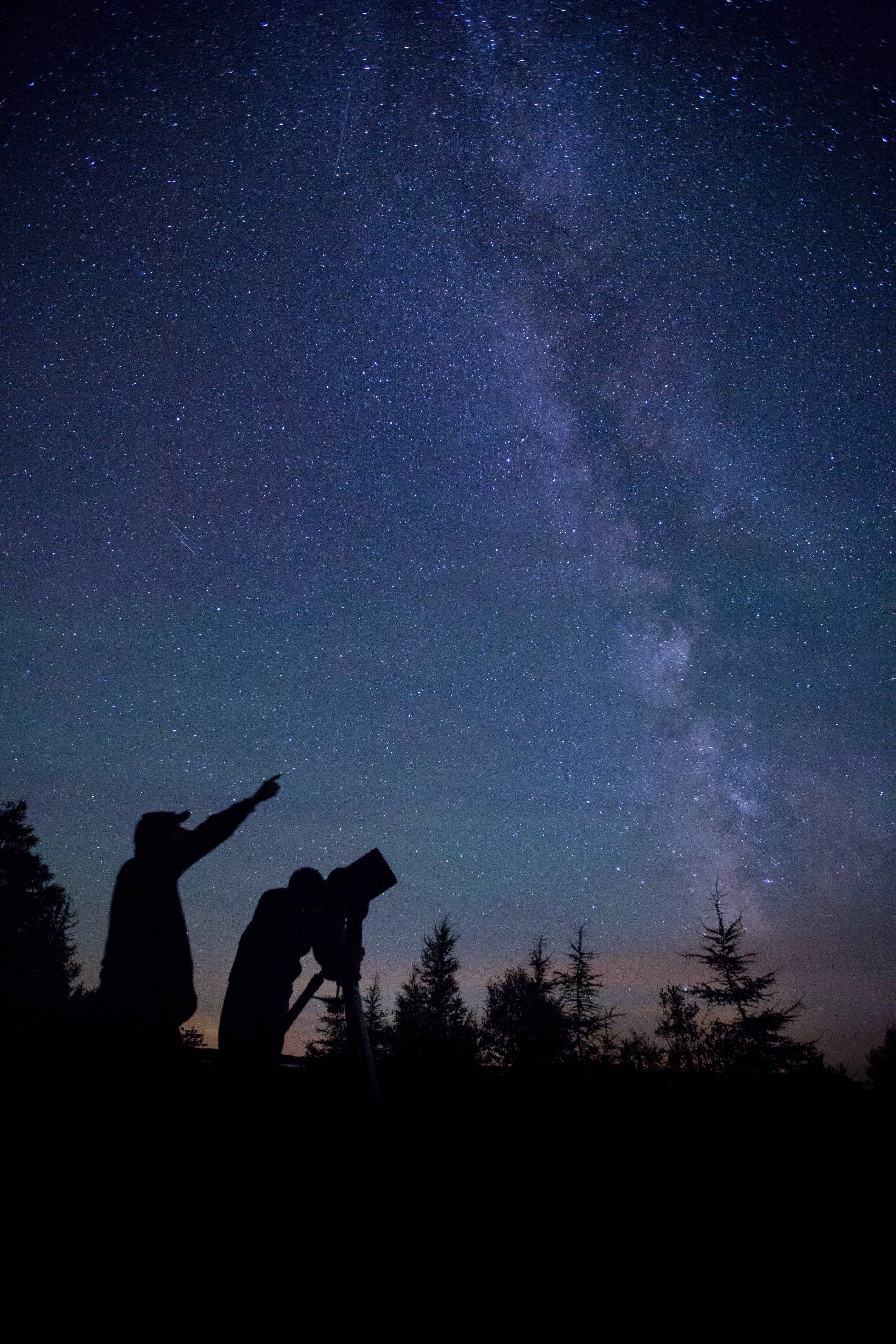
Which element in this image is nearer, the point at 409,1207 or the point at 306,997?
the point at 409,1207

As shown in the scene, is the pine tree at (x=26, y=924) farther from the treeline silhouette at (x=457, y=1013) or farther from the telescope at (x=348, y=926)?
the telescope at (x=348, y=926)

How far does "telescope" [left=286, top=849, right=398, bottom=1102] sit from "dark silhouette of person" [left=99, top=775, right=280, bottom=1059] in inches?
38.0

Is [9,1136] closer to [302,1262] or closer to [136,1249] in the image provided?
[136,1249]

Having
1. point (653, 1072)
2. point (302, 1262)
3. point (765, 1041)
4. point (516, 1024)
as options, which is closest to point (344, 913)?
point (302, 1262)

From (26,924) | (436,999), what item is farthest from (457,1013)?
(26,924)

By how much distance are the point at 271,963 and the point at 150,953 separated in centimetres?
103

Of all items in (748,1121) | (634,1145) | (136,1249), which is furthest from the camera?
(748,1121)

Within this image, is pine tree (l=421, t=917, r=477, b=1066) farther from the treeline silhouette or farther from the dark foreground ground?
the dark foreground ground

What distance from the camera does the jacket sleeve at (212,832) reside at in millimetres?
3971

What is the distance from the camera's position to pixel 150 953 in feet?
11.7

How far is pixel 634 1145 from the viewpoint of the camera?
5.07 meters

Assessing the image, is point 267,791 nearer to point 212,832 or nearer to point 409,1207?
point 212,832

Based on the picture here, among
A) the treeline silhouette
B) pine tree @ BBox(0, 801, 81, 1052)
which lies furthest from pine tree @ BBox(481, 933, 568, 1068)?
pine tree @ BBox(0, 801, 81, 1052)

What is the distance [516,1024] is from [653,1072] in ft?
110
